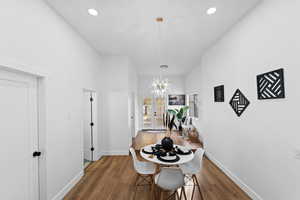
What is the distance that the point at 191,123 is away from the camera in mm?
6281

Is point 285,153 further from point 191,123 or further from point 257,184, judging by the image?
point 191,123

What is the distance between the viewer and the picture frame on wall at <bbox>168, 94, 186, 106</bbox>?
7.70 metres

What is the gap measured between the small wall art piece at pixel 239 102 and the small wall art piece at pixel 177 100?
4.94 m

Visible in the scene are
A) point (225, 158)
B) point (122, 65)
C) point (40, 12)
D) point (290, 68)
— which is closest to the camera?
point (290, 68)

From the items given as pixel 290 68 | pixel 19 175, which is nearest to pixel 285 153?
pixel 290 68

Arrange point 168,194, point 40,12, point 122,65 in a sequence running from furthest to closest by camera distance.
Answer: point 122,65
point 168,194
point 40,12

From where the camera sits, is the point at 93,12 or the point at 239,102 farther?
the point at 239,102

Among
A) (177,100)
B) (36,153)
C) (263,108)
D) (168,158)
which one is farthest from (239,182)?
(177,100)

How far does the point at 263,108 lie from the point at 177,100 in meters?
5.72

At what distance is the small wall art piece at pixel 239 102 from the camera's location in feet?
7.85

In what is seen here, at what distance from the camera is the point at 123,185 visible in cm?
259

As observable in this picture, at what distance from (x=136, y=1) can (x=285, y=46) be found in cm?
215

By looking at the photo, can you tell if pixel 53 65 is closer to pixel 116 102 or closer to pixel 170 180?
pixel 116 102

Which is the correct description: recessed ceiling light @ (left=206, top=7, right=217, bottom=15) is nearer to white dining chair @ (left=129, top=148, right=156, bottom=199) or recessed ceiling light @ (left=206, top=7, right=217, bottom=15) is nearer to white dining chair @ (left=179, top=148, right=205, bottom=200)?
white dining chair @ (left=179, top=148, right=205, bottom=200)
